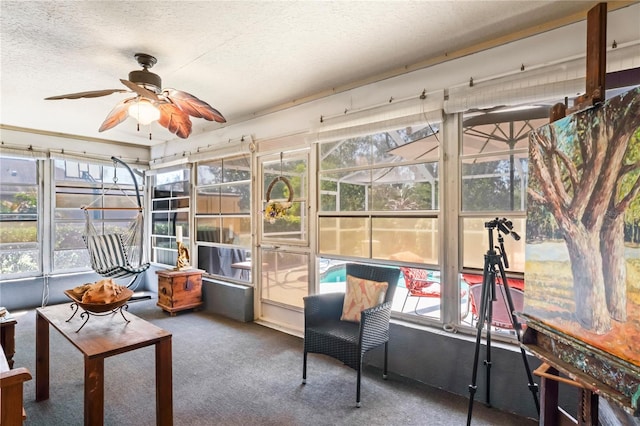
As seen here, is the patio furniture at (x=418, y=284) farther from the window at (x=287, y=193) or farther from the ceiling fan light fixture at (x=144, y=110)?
the ceiling fan light fixture at (x=144, y=110)

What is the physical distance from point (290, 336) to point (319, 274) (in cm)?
72

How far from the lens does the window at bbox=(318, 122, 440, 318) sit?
2.71m

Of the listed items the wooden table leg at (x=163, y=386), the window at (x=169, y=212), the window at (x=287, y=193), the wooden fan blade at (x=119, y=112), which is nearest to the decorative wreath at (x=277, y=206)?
the window at (x=287, y=193)

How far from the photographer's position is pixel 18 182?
4.64 metres

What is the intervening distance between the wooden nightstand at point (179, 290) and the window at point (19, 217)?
6.39ft

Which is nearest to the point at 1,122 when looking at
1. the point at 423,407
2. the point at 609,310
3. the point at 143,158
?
the point at 143,158

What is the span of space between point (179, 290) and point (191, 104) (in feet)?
8.71

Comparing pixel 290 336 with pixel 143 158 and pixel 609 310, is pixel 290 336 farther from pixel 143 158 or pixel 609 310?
pixel 143 158

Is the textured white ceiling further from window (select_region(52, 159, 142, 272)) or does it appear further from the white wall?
window (select_region(52, 159, 142, 272))

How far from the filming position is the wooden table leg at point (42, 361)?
2.32 m

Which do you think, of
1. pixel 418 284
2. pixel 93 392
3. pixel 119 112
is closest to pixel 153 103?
pixel 119 112

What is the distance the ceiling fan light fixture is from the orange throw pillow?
1.97 meters

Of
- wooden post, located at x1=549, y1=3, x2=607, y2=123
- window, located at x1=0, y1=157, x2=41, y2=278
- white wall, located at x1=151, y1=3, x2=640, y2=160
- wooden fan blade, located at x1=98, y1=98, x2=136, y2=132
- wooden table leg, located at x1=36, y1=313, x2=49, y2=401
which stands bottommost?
wooden table leg, located at x1=36, y1=313, x2=49, y2=401

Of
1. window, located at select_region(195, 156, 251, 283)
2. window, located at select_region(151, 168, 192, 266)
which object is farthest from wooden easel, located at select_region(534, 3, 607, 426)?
window, located at select_region(151, 168, 192, 266)
